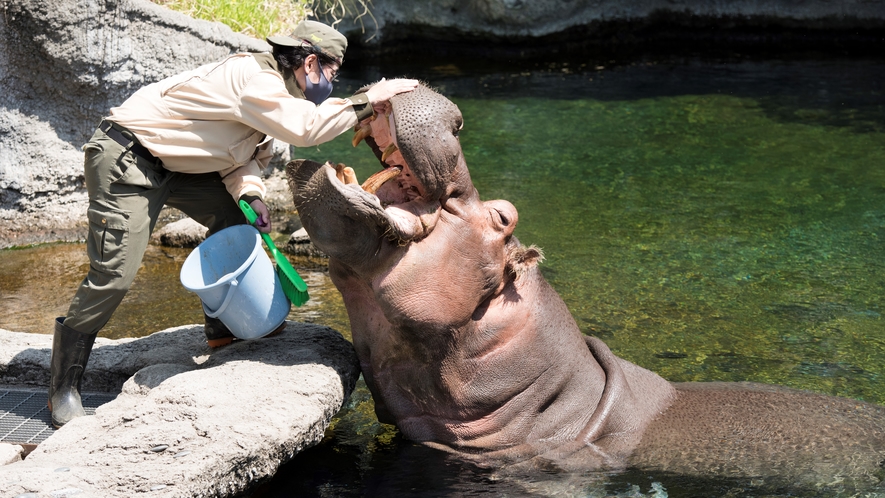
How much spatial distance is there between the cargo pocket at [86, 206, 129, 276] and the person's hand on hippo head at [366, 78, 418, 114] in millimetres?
1341

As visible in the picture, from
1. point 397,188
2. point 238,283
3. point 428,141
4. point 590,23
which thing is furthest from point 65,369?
point 590,23

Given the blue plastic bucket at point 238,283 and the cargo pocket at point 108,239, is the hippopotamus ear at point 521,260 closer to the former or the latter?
the blue plastic bucket at point 238,283

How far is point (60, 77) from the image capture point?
8.19 metres

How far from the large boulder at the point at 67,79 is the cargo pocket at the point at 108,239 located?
3.96m

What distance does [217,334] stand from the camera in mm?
4930

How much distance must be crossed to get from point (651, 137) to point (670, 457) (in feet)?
25.1

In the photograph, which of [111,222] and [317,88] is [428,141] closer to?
[317,88]

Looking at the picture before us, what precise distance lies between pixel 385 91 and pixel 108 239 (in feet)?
4.92

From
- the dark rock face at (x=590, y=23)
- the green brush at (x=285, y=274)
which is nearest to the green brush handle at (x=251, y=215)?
the green brush at (x=285, y=274)

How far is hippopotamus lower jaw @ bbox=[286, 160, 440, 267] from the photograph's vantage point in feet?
12.2

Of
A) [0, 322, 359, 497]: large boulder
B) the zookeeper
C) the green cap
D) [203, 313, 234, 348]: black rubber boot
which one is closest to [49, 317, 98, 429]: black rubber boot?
the zookeeper

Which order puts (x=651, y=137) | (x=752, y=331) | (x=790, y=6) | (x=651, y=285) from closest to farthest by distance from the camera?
(x=752, y=331) → (x=651, y=285) → (x=651, y=137) → (x=790, y=6)

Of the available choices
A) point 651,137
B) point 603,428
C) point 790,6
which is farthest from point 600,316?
point 790,6

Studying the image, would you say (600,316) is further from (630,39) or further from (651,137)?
(630,39)
